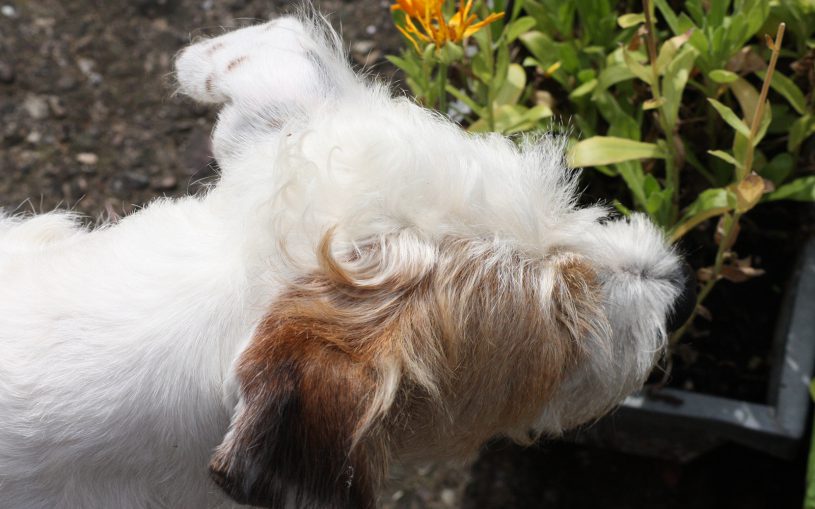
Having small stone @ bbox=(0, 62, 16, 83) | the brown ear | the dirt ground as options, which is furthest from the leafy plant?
small stone @ bbox=(0, 62, 16, 83)

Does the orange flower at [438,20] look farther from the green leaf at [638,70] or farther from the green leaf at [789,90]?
the green leaf at [789,90]

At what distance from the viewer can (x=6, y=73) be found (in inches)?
139

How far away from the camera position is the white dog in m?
1.33

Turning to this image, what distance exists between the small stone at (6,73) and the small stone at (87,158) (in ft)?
1.68

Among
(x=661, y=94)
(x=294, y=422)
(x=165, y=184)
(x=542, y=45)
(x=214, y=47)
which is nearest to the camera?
(x=294, y=422)

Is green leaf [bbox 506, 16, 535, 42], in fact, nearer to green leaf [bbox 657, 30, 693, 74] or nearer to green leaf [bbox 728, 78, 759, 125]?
green leaf [bbox 657, 30, 693, 74]

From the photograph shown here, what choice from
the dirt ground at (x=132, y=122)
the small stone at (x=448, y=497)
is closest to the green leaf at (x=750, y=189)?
the dirt ground at (x=132, y=122)

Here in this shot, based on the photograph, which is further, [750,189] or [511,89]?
[511,89]

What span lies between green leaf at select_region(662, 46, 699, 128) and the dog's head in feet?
0.97

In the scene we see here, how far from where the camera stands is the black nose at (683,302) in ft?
5.64

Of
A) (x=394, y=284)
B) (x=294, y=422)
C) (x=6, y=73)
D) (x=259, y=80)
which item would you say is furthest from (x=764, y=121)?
(x=6, y=73)

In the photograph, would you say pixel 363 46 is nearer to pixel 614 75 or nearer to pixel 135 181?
pixel 135 181

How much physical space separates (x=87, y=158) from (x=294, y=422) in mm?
2522

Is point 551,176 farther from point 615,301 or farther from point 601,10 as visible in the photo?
point 601,10
